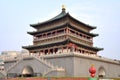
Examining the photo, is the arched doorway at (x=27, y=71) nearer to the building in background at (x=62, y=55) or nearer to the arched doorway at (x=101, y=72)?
the building in background at (x=62, y=55)

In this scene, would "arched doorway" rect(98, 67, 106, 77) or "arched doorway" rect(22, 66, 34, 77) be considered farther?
"arched doorway" rect(98, 67, 106, 77)

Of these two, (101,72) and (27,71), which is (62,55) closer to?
(27,71)

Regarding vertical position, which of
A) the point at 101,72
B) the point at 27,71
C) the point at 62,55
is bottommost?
the point at 101,72

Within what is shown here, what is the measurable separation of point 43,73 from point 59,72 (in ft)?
10.0

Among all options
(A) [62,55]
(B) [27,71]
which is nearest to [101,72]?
(A) [62,55]

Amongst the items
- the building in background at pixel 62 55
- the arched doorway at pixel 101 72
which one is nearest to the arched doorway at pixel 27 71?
the building in background at pixel 62 55

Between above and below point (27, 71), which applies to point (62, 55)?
above

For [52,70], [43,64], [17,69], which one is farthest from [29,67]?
[52,70]

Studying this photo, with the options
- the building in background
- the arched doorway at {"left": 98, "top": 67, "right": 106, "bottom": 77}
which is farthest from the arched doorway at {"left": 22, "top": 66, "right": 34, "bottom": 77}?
the arched doorway at {"left": 98, "top": 67, "right": 106, "bottom": 77}

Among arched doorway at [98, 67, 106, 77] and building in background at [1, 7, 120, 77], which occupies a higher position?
building in background at [1, 7, 120, 77]

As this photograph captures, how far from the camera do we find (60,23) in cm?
4372

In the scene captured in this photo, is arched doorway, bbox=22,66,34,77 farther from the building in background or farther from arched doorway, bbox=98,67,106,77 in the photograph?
arched doorway, bbox=98,67,106,77

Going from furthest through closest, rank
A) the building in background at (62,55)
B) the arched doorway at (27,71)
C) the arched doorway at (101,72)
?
the arched doorway at (101,72)
the arched doorway at (27,71)
the building in background at (62,55)

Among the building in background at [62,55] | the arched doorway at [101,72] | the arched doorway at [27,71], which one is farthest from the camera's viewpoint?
the arched doorway at [101,72]
